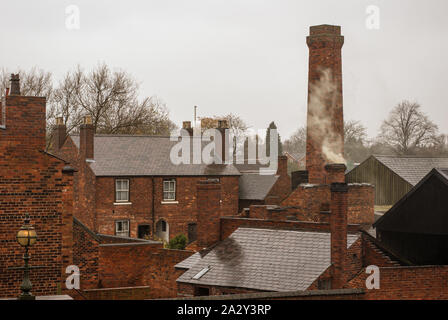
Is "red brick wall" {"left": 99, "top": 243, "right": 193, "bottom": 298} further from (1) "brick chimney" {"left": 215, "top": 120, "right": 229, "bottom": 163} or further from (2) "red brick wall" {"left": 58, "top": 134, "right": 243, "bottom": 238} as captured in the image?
(1) "brick chimney" {"left": 215, "top": 120, "right": 229, "bottom": 163}

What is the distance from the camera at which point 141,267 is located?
77.8 feet

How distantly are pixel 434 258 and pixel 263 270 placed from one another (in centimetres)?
564

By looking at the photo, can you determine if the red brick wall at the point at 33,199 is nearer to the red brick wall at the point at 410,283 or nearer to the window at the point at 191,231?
the red brick wall at the point at 410,283

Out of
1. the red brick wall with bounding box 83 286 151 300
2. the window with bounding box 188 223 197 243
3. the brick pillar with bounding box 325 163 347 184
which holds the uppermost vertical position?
the brick pillar with bounding box 325 163 347 184

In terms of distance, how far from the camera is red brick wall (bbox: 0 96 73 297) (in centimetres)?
1605

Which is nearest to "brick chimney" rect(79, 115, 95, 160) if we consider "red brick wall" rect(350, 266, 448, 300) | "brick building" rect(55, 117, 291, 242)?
"brick building" rect(55, 117, 291, 242)

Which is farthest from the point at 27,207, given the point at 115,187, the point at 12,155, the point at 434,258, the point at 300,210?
the point at 115,187

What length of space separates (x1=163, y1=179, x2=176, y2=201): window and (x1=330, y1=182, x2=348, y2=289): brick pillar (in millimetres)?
20507

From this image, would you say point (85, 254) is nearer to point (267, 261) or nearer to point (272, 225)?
point (267, 261)

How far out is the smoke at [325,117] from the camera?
32.2 meters

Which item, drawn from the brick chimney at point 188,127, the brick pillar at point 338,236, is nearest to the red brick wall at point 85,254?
the brick pillar at point 338,236

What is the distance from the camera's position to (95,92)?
183ft
